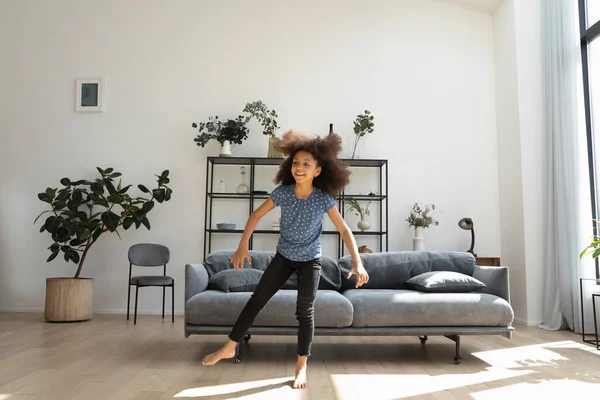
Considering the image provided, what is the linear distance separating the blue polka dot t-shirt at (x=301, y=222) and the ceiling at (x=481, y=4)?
412cm

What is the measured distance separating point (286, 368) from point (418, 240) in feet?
9.07

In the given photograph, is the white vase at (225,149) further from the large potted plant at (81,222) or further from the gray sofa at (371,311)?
the gray sofa at (371,311)

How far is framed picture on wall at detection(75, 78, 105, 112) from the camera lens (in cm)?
564

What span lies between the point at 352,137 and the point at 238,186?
4.48 feet

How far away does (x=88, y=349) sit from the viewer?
3.40 m

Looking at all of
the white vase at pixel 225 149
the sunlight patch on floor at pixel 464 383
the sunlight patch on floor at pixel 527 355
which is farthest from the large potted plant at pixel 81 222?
the sunlight patch on floor at pixel 527 355

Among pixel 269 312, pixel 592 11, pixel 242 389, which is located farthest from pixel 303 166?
pixel 592 11

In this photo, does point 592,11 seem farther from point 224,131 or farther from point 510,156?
point 224,131

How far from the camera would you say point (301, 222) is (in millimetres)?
2586

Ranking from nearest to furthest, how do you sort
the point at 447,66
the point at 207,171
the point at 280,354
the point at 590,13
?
the point at 280,354
the point at 590,13
the point at 207,171
the point at 447,66

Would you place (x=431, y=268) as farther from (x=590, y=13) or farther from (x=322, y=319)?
(x=590, y=13)

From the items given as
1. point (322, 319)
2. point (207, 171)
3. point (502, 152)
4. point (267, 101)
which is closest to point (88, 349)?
point (322, 319)

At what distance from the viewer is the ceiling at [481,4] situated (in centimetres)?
560

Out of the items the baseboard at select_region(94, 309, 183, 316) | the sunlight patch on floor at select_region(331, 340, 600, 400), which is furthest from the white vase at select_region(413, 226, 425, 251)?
the baseboard at select_region(94, 309, 183, 316)
